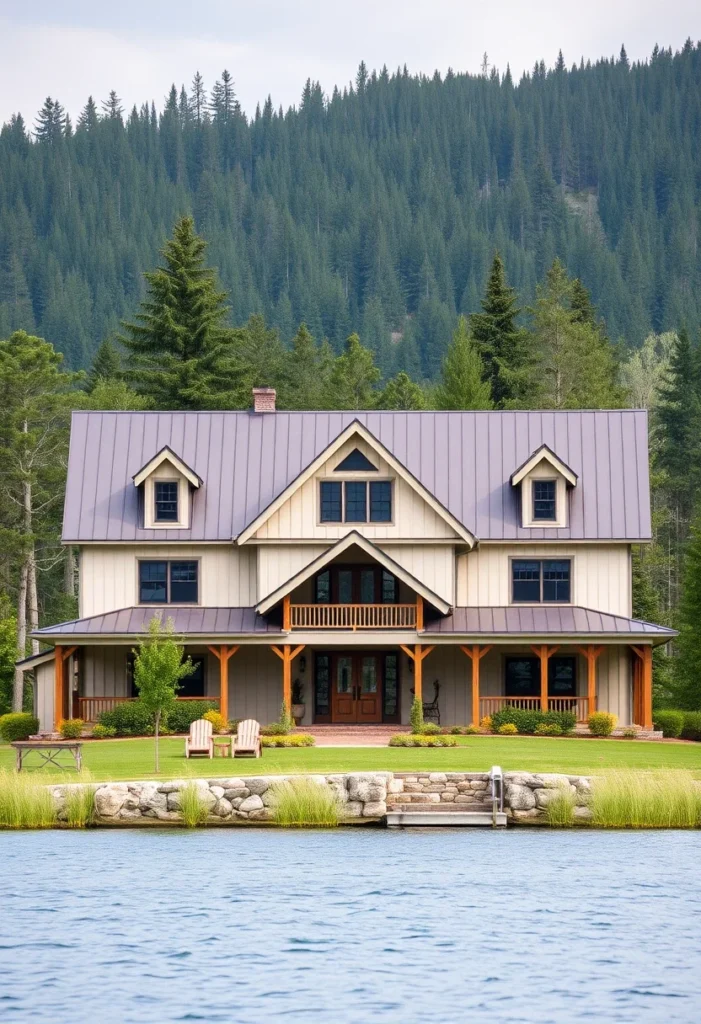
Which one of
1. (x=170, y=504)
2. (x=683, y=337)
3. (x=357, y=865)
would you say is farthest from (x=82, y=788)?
(x=683, y=337)

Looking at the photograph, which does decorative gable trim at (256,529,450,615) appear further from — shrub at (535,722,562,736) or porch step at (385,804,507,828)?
porch step at (385,804,507,828)

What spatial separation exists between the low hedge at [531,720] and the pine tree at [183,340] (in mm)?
30263

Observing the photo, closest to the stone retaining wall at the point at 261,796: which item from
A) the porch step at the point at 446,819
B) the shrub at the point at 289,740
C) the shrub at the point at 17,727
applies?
the porch step at the point at 446,819

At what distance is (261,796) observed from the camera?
3041 centimetres

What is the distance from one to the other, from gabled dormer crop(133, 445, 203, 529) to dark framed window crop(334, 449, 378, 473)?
4.08 m

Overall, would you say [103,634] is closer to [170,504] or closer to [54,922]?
[170,504]

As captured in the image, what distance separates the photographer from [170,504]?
4709 cm

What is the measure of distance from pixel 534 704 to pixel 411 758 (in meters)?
10.4

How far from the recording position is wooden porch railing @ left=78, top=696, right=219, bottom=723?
150 feet

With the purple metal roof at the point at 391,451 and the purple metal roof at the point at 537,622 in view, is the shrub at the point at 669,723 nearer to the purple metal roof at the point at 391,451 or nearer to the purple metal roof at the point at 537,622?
the purple metal roof at the point at 537,622

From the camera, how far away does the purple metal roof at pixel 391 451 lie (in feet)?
153

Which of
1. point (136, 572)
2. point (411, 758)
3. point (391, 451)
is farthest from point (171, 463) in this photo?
point (411, 758)

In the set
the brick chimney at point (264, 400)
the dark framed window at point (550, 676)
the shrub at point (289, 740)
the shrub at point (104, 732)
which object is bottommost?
the shrub at point (289, 740)

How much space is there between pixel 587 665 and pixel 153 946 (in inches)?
1011
